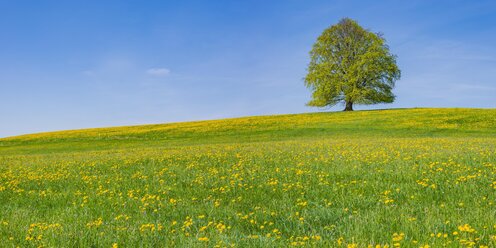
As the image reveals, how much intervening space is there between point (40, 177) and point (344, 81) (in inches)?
2164

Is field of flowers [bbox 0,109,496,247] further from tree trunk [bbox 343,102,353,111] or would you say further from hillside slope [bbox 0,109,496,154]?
tree trunk [bbox 343,102,353,111]

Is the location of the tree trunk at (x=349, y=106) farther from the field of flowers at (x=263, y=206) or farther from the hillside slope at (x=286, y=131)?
the field of flowers at (x=263, y=206)

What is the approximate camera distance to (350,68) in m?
62.8

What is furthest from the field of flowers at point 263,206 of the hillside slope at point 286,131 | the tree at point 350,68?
the tree at point 350,68

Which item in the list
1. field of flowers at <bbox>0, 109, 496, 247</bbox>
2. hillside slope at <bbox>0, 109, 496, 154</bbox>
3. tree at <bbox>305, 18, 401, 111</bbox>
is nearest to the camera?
field of flowers at <bbox>0, 109, 496, 247</bbox>

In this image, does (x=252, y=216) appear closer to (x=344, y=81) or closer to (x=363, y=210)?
(x=363, y=210)

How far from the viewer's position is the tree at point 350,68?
204ft

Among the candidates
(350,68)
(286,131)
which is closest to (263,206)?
(286,131)

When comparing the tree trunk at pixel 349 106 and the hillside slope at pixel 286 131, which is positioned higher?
the tree trunk at pixel 349 106

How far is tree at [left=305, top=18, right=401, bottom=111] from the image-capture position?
62.2 m

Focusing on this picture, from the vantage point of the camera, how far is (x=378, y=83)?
63.3 meters

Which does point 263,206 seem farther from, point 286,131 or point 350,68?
point 350,68

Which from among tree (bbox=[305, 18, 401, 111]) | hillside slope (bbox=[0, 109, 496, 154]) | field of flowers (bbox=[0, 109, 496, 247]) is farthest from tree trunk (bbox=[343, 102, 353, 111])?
field of flowers (bbox=[0, 109, 496, 247])

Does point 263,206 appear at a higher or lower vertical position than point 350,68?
lower
